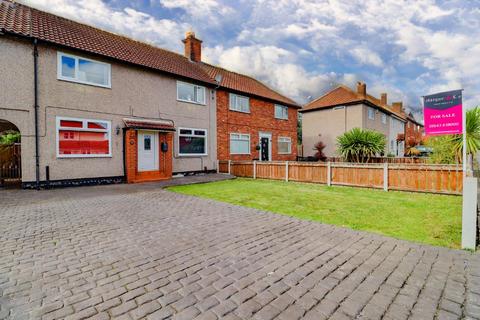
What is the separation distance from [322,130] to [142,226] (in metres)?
26.1

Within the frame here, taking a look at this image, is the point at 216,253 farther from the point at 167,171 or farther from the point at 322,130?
the point at 322,130

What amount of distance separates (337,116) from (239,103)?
13.6 metres

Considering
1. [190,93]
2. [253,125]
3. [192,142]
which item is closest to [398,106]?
[253,125]

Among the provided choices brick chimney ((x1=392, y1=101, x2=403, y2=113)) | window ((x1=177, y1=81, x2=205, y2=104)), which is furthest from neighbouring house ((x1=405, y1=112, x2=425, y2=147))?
window ((x1=177, y1=81, x2=205, y2=104))

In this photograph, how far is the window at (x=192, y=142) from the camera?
1497cm

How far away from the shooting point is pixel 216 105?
56.1 feet

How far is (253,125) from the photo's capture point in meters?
19.6

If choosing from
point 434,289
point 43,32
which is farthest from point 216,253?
point 43,32

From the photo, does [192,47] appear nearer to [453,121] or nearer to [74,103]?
[74,103]

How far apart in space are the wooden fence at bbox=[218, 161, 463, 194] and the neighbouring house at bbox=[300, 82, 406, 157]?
48.8 feet

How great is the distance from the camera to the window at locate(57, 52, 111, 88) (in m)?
10.7

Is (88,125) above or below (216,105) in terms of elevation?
below

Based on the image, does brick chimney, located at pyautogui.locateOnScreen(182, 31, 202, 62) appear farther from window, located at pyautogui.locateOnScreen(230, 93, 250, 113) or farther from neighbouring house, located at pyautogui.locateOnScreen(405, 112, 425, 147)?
neighbouring house, located at pyautogui.locateOnScreen(405, 112, 425, 147)

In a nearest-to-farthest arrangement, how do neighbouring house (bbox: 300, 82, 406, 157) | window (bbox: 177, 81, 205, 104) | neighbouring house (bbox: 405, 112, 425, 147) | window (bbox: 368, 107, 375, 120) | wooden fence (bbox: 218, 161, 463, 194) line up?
wooden fence (bbox: 218, 161, 463, 194) → window (bbox: 177, 81, 205, 104) → neighbouring house (bbox: 300, 82, 406, 157) → window (bbox: 368, 107, 375, 120) → neighbouring house (bbox: 405, 112, 425, 147)
